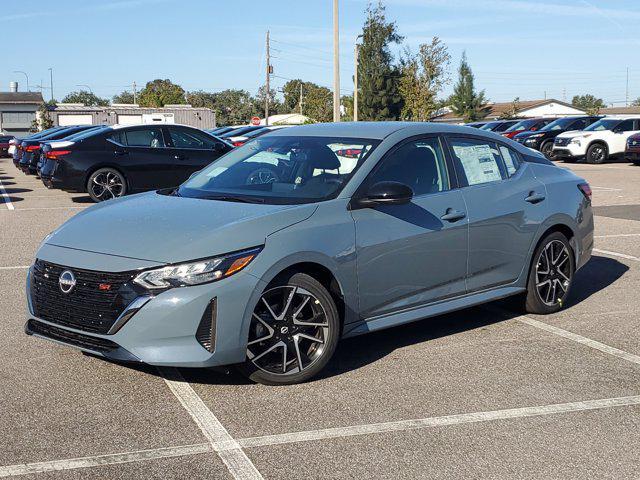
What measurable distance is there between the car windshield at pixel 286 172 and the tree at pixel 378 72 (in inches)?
2823

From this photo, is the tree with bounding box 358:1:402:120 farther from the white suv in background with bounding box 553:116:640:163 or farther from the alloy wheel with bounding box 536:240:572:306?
the alloy wheel with bounding box 536:240:572:306

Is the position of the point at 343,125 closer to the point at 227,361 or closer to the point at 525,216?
the point at 525,216

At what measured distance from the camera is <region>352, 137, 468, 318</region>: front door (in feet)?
17.8

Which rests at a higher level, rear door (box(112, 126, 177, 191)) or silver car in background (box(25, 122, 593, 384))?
rear door (box(112, 126, 177, 191))

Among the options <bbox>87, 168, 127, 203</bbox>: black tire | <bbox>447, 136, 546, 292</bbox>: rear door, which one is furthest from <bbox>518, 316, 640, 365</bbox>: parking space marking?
<bbox>87, 168, 127, 203</bbox>: black tire

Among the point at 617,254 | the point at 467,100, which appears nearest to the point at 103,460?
the point at 617,254

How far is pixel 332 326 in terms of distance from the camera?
16.9 ft

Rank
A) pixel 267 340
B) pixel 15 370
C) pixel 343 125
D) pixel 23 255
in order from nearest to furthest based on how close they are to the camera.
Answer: pixel 267 340
pixel 15 370
pixel 343 125
pixel 23 255

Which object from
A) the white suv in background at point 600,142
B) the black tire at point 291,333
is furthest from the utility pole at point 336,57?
the black tire at point 291,333

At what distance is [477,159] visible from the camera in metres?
6.51

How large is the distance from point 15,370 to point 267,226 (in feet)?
6.06

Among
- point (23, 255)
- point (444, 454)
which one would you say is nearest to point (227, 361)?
point (444, 454)

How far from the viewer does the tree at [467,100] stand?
101 meters

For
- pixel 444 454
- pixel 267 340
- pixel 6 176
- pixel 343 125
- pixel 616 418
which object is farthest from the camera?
pixel 6 176
